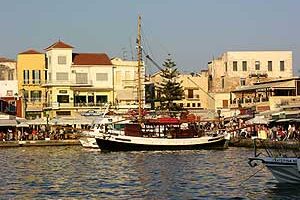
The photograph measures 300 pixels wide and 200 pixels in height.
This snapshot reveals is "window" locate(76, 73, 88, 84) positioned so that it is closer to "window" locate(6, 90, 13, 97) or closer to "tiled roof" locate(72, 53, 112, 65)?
"tiled roof" locate(72, 53, 112, 65)

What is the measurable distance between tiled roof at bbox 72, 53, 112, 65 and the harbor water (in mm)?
43911

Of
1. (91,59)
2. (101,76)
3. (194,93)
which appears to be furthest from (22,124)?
(194,93)

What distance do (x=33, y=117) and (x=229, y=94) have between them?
28912mm

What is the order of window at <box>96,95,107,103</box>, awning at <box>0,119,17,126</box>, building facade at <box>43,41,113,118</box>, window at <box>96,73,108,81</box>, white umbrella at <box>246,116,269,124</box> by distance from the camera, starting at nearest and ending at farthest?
1. white umbrella at <box>246,116,269,124</box>
2. awning at <box>0,119,17,126</box>
3. building facade at <box>43,41,113,118</box>
4. window at <box>96,95,107,103</box>
5. window at <box>96,73,108,81</box>

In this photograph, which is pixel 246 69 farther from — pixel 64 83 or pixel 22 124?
pixel 22 124

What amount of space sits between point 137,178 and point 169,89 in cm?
6639

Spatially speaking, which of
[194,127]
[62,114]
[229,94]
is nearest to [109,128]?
[194,127]

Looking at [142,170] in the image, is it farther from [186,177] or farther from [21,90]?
[21,90]

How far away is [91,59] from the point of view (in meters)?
109

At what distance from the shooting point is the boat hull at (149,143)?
74.4 m

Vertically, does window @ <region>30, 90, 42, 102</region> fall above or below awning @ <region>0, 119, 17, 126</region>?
above

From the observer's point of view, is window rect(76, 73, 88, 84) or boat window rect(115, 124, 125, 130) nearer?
boat window rect(115, 124, 125, 130)

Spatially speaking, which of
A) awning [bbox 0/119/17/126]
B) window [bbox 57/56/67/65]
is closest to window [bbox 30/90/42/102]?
window [bbox 57/56/67/65]

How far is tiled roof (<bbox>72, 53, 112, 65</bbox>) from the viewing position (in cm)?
10756
